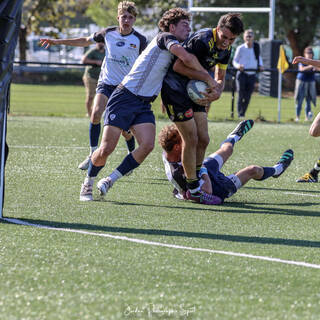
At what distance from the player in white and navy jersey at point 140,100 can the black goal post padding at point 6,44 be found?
5.16 ft

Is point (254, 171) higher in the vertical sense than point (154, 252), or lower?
higher

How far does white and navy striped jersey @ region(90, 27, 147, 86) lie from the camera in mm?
9734

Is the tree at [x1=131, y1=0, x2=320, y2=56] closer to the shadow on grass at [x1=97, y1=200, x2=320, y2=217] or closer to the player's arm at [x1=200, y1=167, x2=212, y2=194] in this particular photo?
the player's arm at [x1=200, y1=167, x2=212, y2=194]

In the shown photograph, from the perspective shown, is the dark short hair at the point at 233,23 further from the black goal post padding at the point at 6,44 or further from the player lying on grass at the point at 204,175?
the black goal post padding at the point at 6,44

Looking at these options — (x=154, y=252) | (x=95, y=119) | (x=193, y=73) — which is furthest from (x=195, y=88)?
(x=95, y=119)

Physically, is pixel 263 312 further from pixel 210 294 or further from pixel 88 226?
pixel 88 226

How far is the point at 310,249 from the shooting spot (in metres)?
5.72

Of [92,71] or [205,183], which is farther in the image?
[92,71]

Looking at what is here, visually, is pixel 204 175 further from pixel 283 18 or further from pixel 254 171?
pixel 283 18

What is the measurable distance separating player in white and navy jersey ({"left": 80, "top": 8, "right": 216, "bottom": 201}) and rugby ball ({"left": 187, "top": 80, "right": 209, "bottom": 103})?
33 cm

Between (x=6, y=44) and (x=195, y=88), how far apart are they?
2081 millimetres

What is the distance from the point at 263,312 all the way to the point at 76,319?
1.02 m

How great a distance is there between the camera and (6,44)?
20.1 ft

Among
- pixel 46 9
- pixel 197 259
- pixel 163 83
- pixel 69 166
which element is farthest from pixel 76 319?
pixel 46 9
